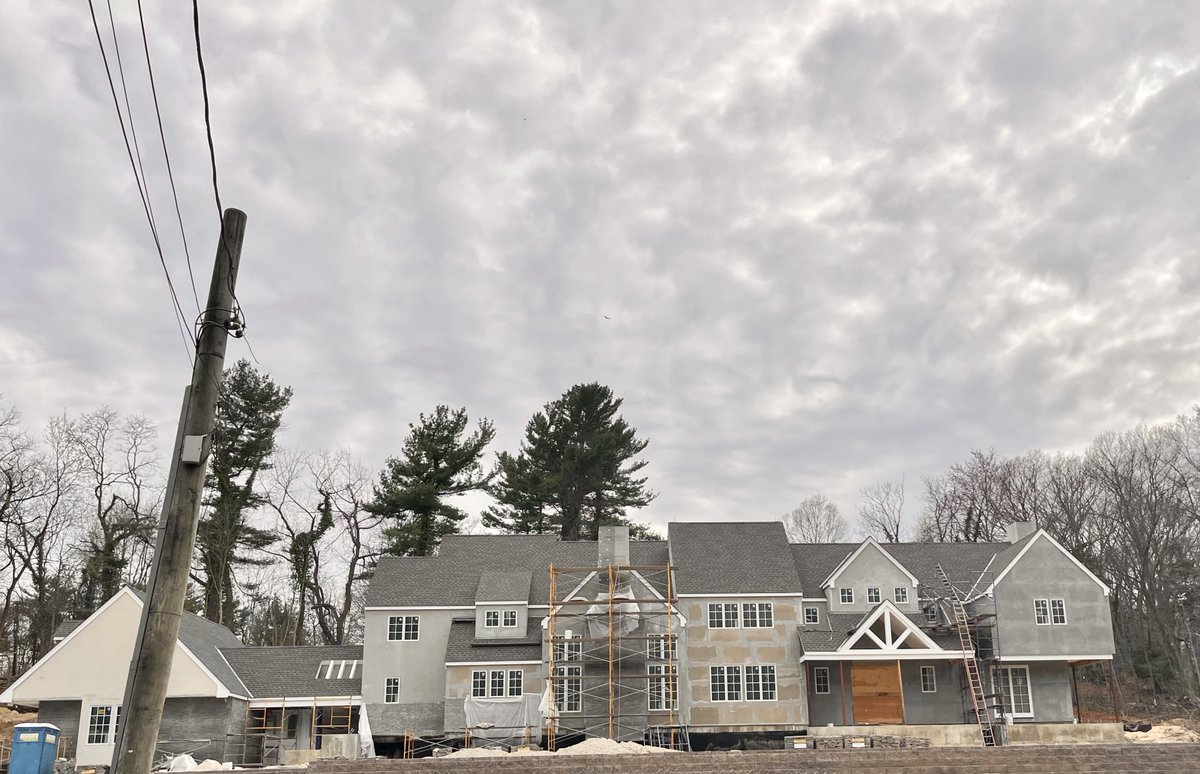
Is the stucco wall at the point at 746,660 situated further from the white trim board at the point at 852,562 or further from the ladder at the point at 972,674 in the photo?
the ladder at the point at 972,674

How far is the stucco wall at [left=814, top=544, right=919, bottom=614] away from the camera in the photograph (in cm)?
4253

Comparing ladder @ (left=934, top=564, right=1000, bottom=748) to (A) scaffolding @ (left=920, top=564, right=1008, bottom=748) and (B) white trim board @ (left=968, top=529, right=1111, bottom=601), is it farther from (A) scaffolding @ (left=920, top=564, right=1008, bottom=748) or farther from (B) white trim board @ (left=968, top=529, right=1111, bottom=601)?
(B) white trim board @ (left=968, top=529, right=1111, bottom=601)

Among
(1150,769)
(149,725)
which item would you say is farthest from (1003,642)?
(149,725)

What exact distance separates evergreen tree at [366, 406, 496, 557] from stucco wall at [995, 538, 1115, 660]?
97.2 feet

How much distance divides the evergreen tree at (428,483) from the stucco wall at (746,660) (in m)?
19.2

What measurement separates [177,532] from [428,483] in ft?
159

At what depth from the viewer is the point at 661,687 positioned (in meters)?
39.5

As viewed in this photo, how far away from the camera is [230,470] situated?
2160 inches

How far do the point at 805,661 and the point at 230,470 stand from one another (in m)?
33.2

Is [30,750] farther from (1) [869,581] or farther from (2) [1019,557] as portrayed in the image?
(2) [1019,557]

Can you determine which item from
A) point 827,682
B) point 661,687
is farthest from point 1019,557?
point 661,687

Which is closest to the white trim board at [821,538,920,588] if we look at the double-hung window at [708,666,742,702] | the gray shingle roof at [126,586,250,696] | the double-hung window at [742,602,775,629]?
the double-hung window at [742,602,775,629]

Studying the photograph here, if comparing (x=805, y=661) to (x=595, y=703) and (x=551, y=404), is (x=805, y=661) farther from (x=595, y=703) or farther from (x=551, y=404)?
(x=551, y=404)

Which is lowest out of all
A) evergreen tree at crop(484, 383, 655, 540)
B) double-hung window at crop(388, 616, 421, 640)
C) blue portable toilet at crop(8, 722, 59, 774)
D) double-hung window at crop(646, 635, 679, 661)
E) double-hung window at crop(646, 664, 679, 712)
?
blue portable toilet at crop(8, 722, 59, 774)
